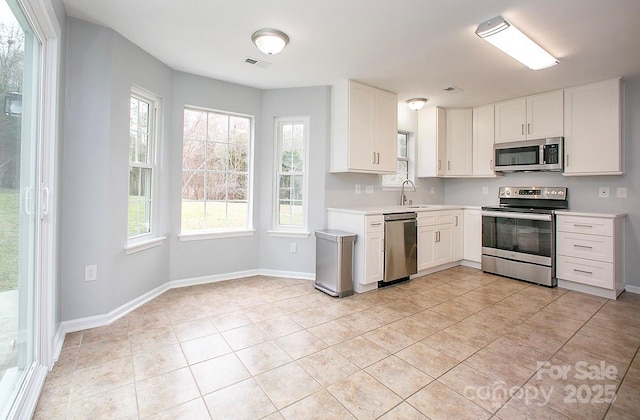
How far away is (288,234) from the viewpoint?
13.0 ft

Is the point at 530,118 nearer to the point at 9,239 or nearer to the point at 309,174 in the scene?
the point at 309,174

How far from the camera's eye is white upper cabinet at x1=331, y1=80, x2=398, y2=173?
3711 millimetres

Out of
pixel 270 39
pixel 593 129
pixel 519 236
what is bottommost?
pixel 519 236

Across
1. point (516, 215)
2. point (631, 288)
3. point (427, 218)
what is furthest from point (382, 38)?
point (631, 288)

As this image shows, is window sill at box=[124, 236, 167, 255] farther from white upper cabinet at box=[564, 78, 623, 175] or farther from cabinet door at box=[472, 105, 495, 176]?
white upper cabinet at box=[564, 78, 623, 175]

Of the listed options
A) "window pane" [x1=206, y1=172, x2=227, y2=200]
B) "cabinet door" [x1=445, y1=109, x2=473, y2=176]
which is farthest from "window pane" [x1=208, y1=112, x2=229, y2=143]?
"cabinet door" [x1=445, y1=109, x2=473, y2=176]

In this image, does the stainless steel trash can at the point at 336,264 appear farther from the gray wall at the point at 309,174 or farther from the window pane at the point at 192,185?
the window pane at the point at 192,185

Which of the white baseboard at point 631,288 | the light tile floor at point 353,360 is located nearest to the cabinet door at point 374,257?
the light tile floor at point 353,360

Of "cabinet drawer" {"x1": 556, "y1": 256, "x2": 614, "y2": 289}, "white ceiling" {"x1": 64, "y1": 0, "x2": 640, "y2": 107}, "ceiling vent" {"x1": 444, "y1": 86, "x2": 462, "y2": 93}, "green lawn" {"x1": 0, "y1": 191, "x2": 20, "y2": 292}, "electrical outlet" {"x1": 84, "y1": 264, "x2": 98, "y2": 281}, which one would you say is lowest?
"cabinet drawer" {"x1": 556, "y1": 256, "x2": 614, "y2": 289}

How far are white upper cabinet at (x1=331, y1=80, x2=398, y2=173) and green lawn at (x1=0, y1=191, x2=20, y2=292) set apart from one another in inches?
116

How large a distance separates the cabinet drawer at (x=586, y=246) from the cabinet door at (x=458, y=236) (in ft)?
4.01

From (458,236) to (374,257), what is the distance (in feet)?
6.09

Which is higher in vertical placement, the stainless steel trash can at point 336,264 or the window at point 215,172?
the window at point 215,172

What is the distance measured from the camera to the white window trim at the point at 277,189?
12.9ft
